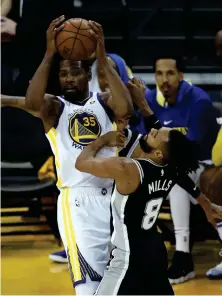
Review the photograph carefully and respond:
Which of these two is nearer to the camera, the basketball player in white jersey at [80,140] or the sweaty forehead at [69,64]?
the basketball player in white jersey at [80,140]

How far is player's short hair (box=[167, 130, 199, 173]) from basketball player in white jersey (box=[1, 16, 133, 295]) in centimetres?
54

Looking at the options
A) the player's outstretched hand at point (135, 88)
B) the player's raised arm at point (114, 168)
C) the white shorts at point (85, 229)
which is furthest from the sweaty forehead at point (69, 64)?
the white shorts at point (85, 229)

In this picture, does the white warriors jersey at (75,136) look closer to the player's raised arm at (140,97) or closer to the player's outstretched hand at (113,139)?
the player's outstretched hand at (113,139)

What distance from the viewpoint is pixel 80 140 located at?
4137 millimetres

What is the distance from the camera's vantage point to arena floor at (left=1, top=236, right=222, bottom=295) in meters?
5.13

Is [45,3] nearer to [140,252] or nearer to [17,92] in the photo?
[17,92]

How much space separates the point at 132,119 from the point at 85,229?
86.5 inches

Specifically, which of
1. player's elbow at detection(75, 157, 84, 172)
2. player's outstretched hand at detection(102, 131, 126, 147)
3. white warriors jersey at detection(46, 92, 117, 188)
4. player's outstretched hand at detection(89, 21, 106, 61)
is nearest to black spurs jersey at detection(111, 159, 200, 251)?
player's elbow at detection(75, 157, 84, 172)

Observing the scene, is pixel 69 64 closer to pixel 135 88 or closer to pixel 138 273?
pixel 135 88

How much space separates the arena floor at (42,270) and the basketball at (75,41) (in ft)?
6.06

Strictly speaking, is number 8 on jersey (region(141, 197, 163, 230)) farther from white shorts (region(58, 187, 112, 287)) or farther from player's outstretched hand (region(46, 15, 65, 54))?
player's outstretched hand (region(46, 15, 65, 54))

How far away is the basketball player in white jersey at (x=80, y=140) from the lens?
3885 mm

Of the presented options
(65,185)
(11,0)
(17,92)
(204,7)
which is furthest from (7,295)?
(204,7)

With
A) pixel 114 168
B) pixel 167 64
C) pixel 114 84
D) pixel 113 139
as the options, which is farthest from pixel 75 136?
pixel 167 64
